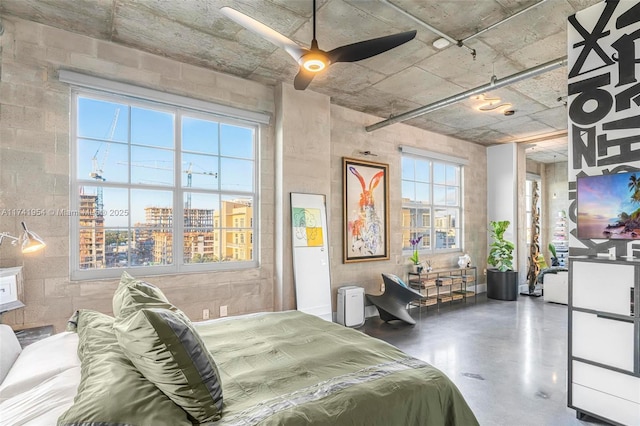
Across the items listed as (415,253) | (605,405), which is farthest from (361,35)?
(415,253)

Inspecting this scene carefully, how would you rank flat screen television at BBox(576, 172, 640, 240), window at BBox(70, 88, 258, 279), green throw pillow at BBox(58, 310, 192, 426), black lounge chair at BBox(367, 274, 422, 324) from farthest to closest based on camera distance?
1. black lounge chair at BBox(367, 274, 422, 324)
2. window at BBox(70, 88, 258, 279)
3. flat screen television at BBox(576, 172, 640, 240)
4. green throw pillow at BBox(58, 310, 192, 426)

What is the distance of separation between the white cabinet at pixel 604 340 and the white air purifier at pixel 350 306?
276 centimetres

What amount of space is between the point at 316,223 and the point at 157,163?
2179mm

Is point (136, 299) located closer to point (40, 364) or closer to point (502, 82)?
point (40, 364)

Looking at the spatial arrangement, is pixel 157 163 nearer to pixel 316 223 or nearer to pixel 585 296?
pixel 316 223

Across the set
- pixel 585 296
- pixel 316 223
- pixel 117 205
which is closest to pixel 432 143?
pixel 316 223

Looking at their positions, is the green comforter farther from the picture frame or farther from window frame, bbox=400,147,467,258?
window frame, bbox=400,147,467,258

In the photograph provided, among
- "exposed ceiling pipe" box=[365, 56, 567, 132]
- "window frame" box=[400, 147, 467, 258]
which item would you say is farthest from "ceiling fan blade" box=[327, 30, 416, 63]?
"window frame" box=[400, 147, 467, 258]

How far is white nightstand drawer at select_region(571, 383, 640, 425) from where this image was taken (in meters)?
2.31

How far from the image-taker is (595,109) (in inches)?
104

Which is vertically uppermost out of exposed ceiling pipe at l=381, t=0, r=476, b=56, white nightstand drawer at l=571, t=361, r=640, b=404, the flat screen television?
exposed ceiling pipe at l=381, t=0, r=476, b=56

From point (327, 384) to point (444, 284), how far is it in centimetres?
518

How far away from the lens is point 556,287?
6488 mm

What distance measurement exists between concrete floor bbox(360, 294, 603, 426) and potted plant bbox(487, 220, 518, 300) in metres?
0.40
